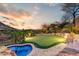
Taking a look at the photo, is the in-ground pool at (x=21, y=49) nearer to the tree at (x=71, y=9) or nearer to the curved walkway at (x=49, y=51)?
the curved walkway at (x=49, y=51)

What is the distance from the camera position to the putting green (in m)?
1.08

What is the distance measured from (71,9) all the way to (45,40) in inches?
11.0

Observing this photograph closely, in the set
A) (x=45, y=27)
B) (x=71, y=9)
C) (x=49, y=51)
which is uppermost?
(x=71, y=9)

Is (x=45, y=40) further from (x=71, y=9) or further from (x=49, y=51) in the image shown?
(x=71, y=9)

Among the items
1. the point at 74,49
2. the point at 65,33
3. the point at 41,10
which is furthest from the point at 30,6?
the point at 74,49

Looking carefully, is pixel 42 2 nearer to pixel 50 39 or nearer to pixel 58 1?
pixel 58 1

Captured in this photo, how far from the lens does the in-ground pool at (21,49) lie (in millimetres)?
1075

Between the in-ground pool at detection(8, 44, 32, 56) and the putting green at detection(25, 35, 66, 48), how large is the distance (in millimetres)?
41

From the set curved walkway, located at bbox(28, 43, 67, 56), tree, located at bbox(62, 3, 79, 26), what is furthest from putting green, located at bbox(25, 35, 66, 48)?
tree, located at bbox(62, 3, 79, 26)

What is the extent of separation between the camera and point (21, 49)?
3.54 ft

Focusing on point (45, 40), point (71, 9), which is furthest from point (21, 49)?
point (71, 9)

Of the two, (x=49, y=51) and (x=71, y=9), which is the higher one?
(x=71, y=9)

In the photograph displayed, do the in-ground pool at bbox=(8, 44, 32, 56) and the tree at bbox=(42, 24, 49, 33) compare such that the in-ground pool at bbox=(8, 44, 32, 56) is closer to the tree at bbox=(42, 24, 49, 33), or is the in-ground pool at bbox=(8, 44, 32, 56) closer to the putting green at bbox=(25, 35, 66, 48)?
the putting green at bbox=(25, 35, 66, 48)

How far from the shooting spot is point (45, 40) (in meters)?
1.08
